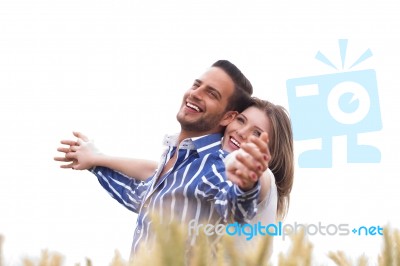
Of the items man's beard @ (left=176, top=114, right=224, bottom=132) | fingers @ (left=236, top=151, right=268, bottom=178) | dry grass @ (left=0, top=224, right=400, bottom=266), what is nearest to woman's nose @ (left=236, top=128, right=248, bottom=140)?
man's beard @ (left=176, top=114, right=224, bottom=132)

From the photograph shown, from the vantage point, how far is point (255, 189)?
7.45 feet

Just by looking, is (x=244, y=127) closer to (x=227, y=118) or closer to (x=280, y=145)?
(x=227, y=118)

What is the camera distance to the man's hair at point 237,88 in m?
3.38

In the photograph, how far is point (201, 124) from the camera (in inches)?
128

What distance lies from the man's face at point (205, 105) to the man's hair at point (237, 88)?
45mm

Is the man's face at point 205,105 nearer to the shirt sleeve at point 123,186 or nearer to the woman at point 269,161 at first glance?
the woman at point 269,161

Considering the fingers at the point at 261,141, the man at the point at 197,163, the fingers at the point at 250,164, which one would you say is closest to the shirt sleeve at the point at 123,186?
the man at the point at 197,163

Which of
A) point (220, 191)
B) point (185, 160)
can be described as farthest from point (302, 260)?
point (185, 160)

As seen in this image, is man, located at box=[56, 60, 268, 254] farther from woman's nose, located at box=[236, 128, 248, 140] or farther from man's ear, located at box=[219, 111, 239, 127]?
woman's nose, located at box=[236, 128, 248, 140]

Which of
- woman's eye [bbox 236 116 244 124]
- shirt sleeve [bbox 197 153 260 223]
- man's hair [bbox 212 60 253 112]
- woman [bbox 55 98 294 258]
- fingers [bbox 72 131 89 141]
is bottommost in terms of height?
shirt sleeve [bbox 197 153 260 223]

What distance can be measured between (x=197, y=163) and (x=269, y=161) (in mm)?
474

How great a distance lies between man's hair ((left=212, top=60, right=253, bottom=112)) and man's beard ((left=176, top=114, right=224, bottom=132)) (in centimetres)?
11

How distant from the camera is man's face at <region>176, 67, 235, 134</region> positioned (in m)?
3.25

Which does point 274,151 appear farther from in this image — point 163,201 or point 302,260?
point 302,260
